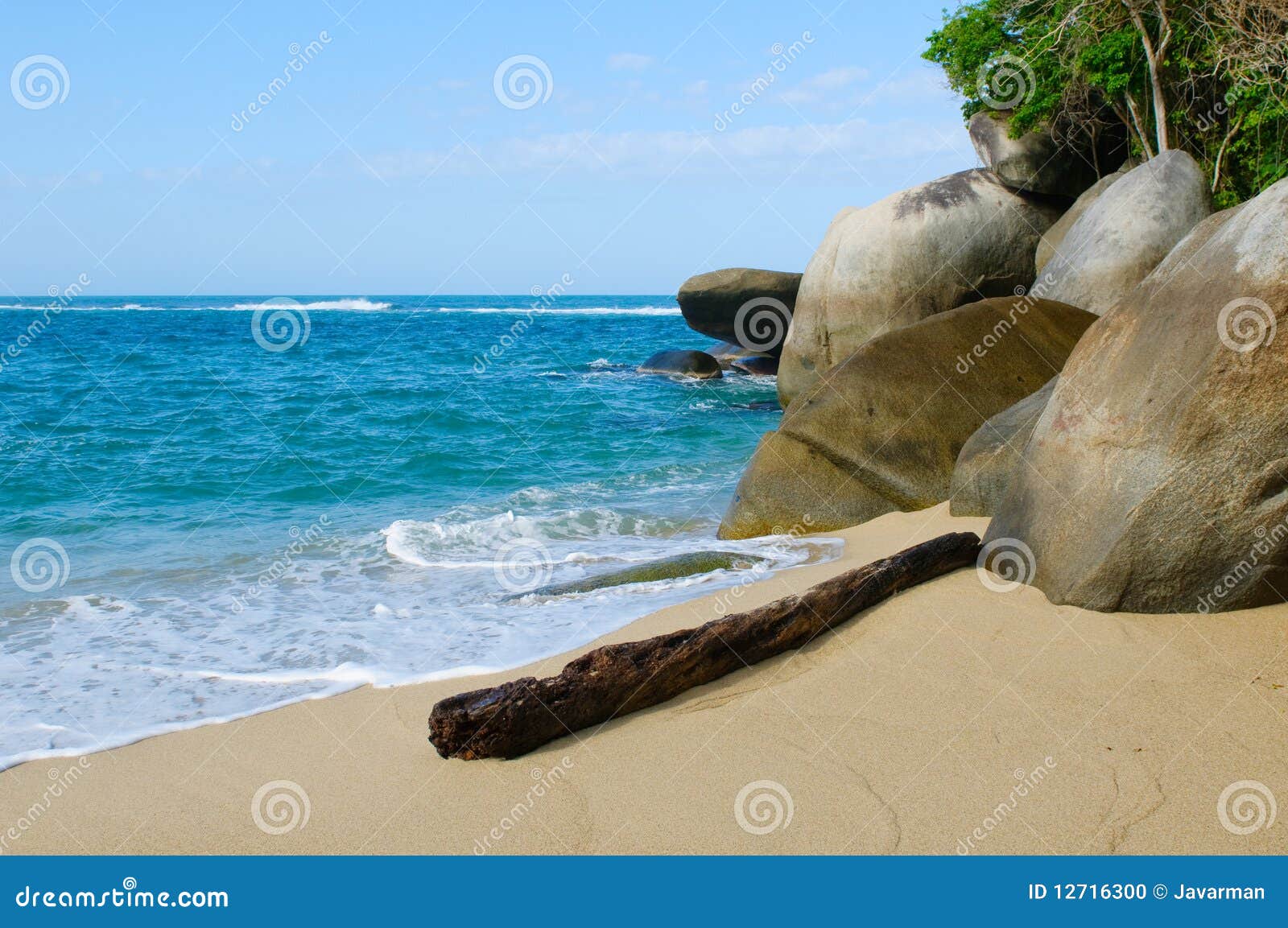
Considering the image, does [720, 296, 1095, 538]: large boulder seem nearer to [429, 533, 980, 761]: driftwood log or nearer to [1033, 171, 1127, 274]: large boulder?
[429, 533, 980, 761]: driftwood log

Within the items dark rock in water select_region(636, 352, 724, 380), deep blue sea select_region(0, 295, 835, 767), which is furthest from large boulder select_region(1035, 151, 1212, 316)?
dark rock in water select_region(636, 352, 724, 380)

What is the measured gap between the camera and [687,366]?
24.6m

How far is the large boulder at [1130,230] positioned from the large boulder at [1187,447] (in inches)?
274

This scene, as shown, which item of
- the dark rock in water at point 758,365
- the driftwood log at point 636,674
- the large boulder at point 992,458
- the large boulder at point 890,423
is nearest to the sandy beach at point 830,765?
the driftwood log at point 636,674

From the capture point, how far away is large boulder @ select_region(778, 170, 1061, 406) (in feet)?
50.6

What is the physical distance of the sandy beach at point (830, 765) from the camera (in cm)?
344

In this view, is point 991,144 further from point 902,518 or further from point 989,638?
point 989,638

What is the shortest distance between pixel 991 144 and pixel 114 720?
15.3 metres

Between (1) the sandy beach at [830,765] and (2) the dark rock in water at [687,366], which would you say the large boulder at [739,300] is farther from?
(1) the sandy beach at [830,765]

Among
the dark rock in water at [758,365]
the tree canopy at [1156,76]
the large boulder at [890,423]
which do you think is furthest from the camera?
the dark rock in water at [758,365]

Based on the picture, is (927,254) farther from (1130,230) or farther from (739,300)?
(739,300)

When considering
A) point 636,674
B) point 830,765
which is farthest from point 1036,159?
point 830,765

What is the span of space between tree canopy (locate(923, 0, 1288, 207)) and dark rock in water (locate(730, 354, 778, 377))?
9437 mm

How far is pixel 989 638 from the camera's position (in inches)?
187
